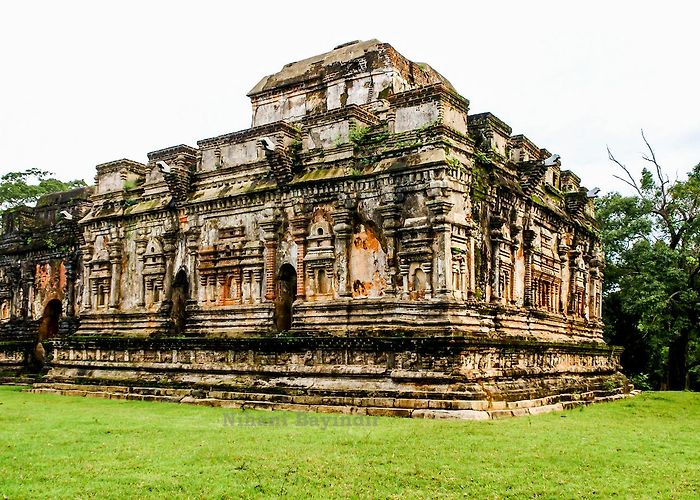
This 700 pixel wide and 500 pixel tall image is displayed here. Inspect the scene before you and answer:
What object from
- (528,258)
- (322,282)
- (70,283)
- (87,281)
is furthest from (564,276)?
(70,283)

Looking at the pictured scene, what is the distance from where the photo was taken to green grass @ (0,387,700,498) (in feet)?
26.9

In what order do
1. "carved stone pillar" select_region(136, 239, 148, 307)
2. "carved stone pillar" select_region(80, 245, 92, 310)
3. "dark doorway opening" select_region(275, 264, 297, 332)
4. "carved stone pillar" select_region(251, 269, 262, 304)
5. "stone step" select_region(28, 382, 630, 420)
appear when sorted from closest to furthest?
"stone step" select_region(28, 382, 630, 420), "dark doorway opening" select_region(275, 264, 297, 332), "carved stone pillar" select_region(251, 269, 262, 304), "carved stone pillar" select_region(136, 239, 148, 307), "carved stone pillar" select_region(80, 245, 92, 310)

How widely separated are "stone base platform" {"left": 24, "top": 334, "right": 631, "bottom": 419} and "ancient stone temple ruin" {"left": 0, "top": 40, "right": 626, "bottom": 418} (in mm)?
49

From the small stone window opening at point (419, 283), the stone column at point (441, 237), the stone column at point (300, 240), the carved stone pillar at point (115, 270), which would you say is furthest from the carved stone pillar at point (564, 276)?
the carved stone pillar at point (115, 270)

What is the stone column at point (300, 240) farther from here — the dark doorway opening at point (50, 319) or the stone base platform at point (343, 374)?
the dark doorway opening at point (50, 319)

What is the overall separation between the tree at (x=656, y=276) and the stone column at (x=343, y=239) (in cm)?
1402

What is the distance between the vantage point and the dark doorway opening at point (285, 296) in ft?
63.6

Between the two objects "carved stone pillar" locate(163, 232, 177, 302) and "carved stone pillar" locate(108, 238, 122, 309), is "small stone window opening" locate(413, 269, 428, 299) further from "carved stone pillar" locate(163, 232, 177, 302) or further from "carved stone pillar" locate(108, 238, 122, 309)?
"carved stone pillar" locate(108, 238, 122, 309)

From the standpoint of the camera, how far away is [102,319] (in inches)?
910

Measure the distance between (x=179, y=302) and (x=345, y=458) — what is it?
42.7 feet

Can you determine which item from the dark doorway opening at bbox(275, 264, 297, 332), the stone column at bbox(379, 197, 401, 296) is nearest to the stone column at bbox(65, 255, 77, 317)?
the dark doorway opening at bbox(275, 264, 297, 332)

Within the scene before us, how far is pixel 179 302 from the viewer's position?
857 inches

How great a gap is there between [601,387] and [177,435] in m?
14.0

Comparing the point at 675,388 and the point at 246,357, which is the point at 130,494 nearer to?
the point at 246,357
